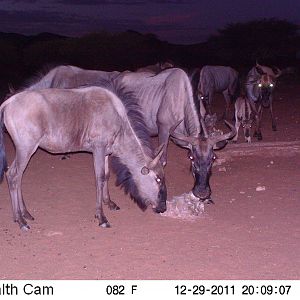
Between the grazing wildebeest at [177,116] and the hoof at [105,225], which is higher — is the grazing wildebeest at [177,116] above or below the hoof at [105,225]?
above

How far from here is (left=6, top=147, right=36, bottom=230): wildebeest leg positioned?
639 cm

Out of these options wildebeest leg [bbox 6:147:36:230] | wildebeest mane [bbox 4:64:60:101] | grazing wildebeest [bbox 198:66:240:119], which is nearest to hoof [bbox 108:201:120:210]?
wildebeest leg [bbox 6:147:36:230]

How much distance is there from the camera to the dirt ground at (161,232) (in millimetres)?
5223

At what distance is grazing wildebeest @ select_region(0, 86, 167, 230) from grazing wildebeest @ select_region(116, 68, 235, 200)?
39 centimetres

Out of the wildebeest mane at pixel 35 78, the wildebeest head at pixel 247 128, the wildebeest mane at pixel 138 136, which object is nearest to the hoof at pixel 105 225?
the wildebeest mane at pixel 138 136

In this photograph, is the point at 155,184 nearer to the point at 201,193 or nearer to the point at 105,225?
the point at 201,193

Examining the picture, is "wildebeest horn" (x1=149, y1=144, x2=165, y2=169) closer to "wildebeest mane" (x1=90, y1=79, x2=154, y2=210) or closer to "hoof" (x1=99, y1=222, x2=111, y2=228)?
"wildebeest mane" (x1=90, y1=79, x2=154, y2=210)

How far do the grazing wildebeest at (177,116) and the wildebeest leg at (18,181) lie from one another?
1.75 metres

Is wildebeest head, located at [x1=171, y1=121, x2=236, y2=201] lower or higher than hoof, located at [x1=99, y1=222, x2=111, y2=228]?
higher

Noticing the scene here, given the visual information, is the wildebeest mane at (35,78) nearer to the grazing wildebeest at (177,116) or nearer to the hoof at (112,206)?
the grazing wildebeest at (177,116)

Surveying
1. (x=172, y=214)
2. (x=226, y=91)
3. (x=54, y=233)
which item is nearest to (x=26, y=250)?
(x=54, y=233)

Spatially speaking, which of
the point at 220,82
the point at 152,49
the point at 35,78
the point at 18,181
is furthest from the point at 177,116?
the point at 152,49

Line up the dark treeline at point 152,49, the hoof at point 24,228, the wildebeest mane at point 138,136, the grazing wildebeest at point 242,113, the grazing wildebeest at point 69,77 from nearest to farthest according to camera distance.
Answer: the hoof at point 24,228 → the wildebeest mane at point 138,136 → the grazing wildebeest at point 69,77 → the grazing wildebeest at point 242,113 → the dark treeline at point 152,49

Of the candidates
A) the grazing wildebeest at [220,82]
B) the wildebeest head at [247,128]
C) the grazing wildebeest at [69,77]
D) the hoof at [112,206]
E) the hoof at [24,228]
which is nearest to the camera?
the hoof at [24,228]
